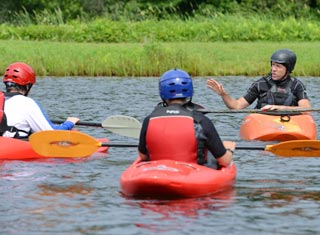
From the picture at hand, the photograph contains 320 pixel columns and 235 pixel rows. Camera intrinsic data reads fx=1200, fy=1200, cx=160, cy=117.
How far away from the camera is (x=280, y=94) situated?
53.8 feet

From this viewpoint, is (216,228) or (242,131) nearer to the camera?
(216,228)

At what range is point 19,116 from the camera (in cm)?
1392

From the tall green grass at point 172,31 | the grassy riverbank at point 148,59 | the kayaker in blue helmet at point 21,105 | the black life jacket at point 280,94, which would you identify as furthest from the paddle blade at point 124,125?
the tall green grass at point 172,31

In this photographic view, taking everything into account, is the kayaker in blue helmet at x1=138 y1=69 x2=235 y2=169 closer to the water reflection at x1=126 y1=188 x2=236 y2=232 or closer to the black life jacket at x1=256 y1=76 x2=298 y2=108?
the water reflection at x1=126 y1=188 x2=236 y2=232

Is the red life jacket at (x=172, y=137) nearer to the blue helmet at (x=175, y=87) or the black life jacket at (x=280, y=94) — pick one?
the blue helmet at (x=175, y=87)

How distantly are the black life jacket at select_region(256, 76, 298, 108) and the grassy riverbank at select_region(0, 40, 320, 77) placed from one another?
12.1 m

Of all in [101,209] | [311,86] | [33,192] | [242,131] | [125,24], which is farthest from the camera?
[125,24]

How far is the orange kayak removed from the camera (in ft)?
51.4

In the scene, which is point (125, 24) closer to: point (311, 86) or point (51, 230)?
point (311, 86)

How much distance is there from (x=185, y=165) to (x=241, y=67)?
60.5ft

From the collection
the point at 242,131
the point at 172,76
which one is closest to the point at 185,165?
the point at 172,76

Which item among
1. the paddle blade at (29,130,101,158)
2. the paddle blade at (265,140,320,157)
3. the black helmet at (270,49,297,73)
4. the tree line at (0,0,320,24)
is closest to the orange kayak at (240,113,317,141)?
the black helmet at (270,49,297,73)

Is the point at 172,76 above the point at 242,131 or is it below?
above

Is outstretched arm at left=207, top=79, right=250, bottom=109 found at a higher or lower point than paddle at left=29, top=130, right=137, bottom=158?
higher
